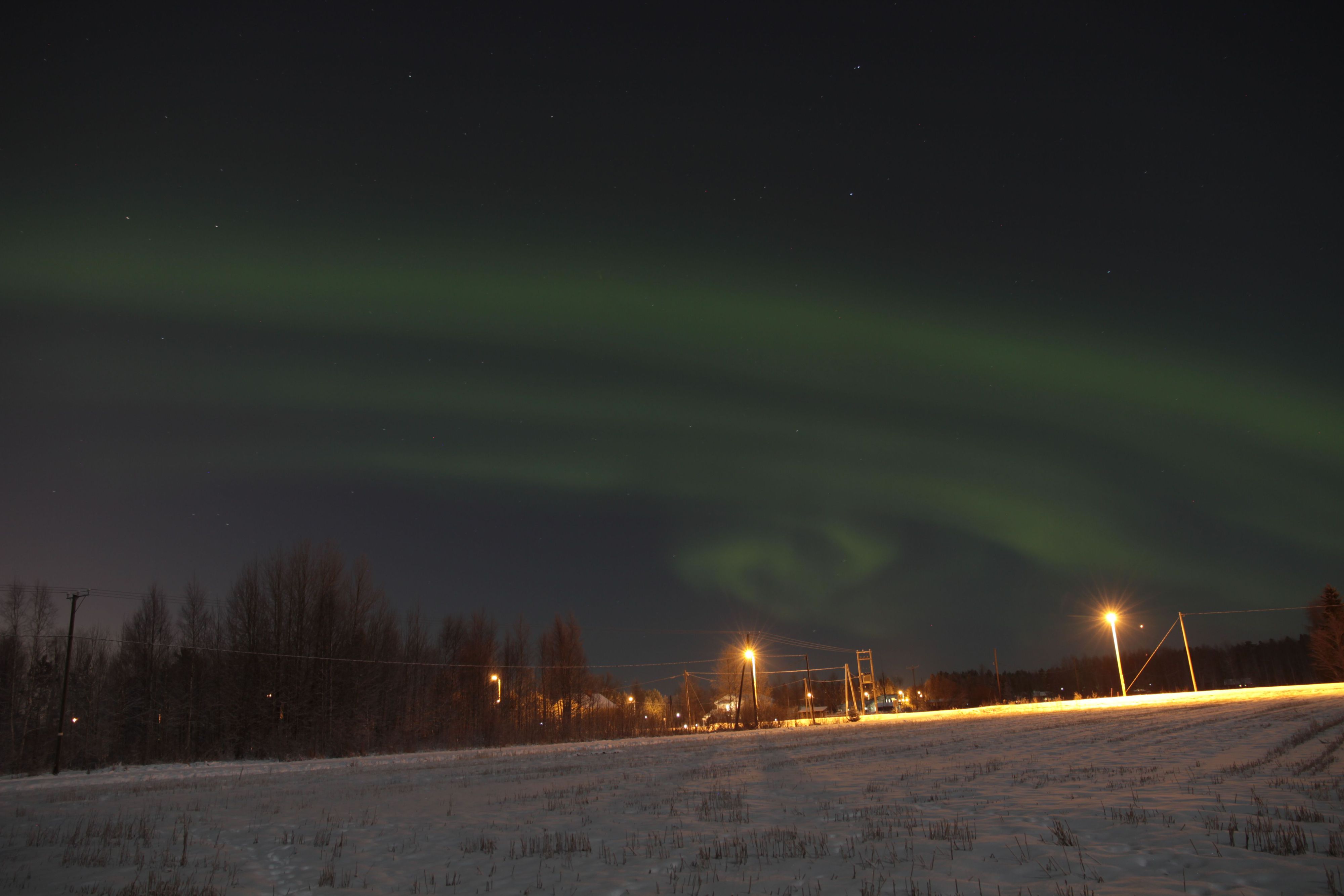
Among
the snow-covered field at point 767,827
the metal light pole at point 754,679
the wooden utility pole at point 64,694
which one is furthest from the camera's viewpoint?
the metal light pole at point 754,679

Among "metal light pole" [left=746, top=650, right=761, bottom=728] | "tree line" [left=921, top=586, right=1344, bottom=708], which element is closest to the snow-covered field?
"metal light pole" [left=746, top=650, right=761, bottom=728]

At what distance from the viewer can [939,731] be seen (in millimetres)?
34031

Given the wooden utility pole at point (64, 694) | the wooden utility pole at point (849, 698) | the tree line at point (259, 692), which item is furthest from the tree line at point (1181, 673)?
the wooden utility pole at point (64, 694)

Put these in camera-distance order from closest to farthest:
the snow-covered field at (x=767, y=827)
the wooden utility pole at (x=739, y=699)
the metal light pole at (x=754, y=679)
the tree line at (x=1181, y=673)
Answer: the snow-covered field at (x=767, y=827) < the wooden utility pole at (x=739, y=699) < the metal light pole at (x=754, y=679) < the tree line at (x=1181, y=673)

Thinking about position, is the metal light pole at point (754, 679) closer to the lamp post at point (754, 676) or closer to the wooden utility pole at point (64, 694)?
the lamp post at point (754, 676)

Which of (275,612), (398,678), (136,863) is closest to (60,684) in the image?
(275,612)

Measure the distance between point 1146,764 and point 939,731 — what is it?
20.2 m

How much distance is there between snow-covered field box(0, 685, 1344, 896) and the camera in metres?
7.35

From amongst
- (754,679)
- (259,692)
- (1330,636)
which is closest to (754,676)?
(754,679)

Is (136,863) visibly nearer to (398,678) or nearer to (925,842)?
(925,842)

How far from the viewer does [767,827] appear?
34.7 ft

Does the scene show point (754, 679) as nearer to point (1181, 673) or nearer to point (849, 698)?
point (849, 698)

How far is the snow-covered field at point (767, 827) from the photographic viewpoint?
289 inches

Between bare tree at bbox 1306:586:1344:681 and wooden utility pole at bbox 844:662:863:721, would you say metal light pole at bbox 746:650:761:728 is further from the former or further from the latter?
bare tree at bbox 1306:586:1344:681
